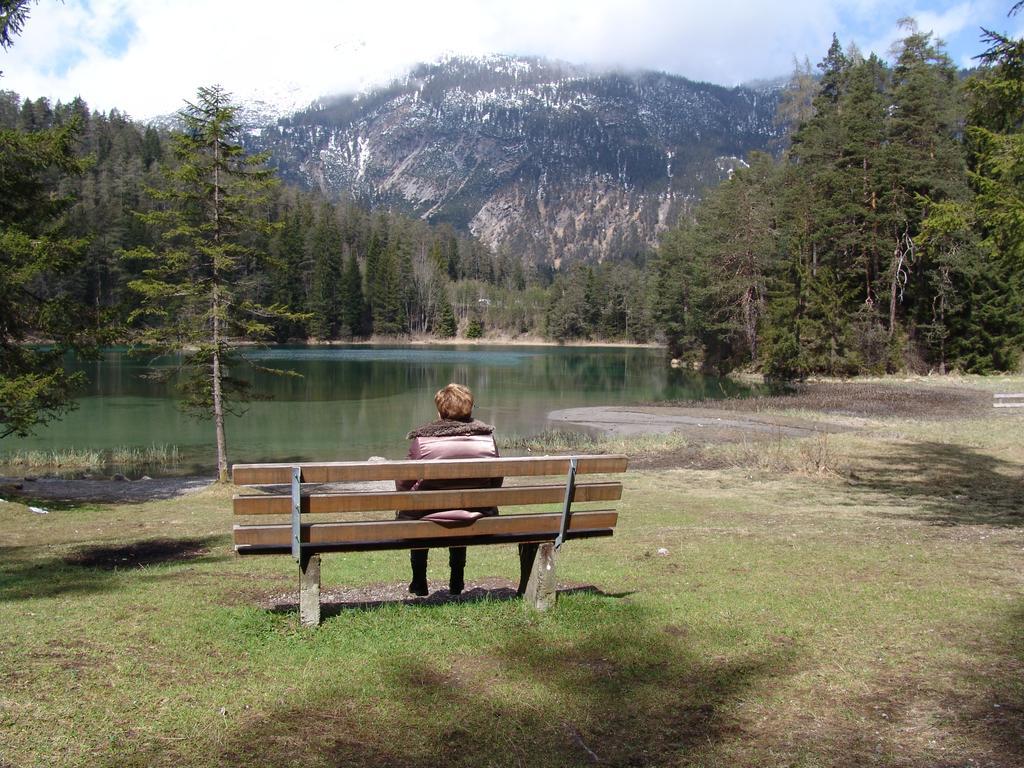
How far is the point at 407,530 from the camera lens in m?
5.34

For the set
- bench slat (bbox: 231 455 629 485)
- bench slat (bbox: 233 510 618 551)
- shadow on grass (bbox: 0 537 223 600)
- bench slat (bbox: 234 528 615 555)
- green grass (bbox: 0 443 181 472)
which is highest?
bench slat (bbox: 231 455 629 485)

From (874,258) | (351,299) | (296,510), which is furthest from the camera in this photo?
(351,299)

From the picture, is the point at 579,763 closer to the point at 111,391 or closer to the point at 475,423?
the point at 475,423

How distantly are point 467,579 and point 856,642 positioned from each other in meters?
3.63

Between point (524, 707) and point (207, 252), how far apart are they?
56.7ft

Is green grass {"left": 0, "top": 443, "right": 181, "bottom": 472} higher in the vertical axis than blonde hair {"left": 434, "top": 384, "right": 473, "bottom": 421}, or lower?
lower

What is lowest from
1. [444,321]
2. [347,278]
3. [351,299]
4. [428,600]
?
[428,600]

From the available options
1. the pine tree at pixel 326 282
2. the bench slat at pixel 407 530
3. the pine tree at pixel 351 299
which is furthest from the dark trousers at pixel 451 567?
the pine tree at pixel 351 299

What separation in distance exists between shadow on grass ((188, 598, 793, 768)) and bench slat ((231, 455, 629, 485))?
1095 mm

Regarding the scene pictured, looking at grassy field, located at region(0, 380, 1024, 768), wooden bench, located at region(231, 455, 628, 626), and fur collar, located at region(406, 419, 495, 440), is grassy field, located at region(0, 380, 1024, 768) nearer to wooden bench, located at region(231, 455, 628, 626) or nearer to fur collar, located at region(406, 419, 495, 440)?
wooden bench, located at region(231, 455, 628, 626)

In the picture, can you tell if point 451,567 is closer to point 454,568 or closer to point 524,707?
point 454,568

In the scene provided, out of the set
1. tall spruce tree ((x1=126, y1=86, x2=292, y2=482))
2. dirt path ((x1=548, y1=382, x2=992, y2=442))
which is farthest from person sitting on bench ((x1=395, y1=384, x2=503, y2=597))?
dirt path ((x1=548, y1=382, x2=992, y2=442))

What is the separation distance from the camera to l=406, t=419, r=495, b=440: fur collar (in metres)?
5.79

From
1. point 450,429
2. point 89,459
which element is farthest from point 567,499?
point 89,459
